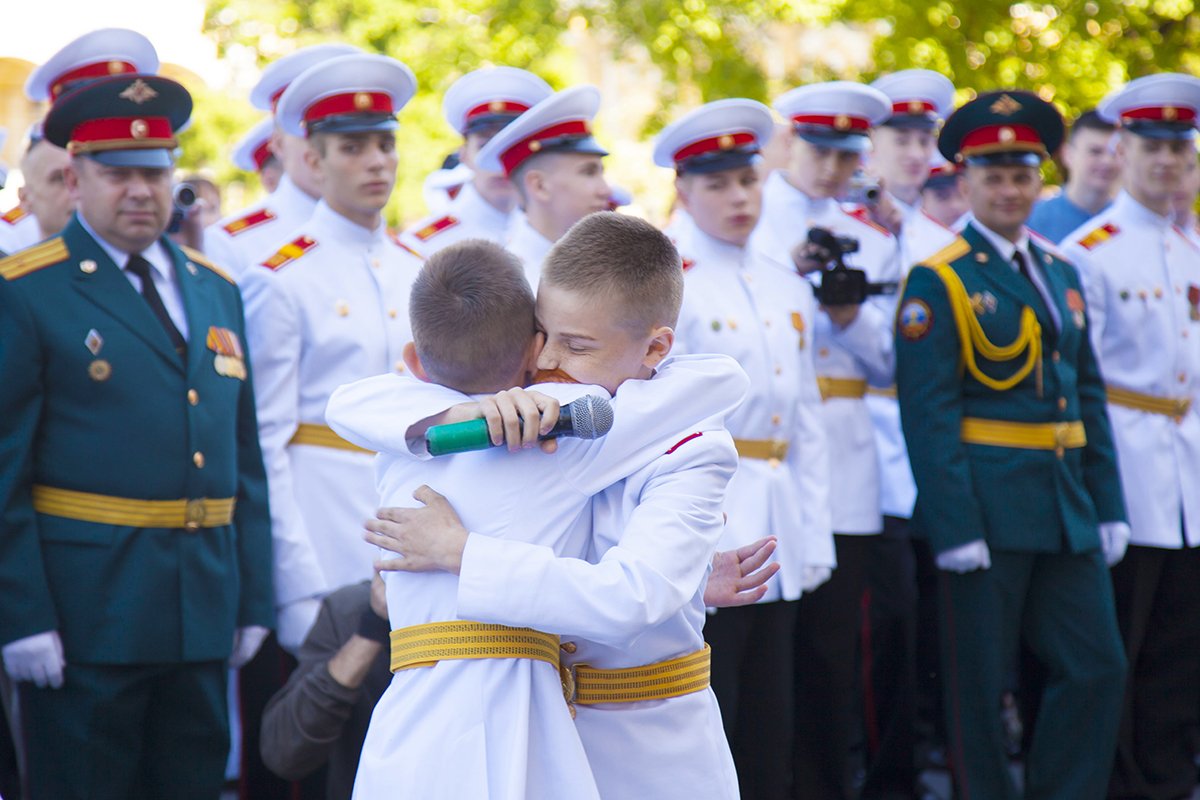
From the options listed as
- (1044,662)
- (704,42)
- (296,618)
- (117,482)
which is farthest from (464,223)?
(704,42)

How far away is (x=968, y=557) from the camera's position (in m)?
4.78

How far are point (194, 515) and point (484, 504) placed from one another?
1.72 meters

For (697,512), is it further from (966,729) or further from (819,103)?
(819,103)

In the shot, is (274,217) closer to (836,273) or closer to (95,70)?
(95,70)

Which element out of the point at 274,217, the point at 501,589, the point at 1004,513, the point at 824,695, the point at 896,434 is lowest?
the point at 824,695

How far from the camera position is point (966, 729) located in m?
4.88

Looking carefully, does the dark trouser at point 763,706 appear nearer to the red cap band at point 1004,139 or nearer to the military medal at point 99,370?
the red cap band at point 1004,139

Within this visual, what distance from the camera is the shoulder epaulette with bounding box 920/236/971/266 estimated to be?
197 inches

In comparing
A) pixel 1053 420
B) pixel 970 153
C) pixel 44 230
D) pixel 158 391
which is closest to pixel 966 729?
pixel 1053 420

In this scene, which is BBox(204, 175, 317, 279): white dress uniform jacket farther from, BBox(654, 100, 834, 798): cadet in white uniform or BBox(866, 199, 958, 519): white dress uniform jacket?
BBox(866, 199, 958, 519): white dress uniform jacket

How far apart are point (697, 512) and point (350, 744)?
165 cm

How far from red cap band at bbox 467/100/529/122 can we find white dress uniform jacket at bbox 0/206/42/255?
1765 millimetres

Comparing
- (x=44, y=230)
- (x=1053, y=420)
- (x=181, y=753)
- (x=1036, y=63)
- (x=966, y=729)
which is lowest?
(x=966, y=729)

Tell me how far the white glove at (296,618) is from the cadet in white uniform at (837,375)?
1684mm
